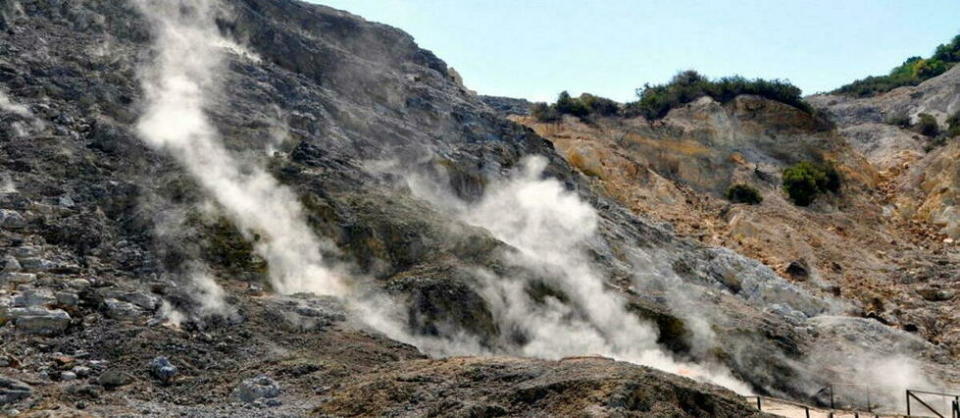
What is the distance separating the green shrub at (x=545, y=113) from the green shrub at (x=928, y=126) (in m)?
17.2

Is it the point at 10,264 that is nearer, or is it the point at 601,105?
the point at 10,264

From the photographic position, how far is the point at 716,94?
36156 millimetres

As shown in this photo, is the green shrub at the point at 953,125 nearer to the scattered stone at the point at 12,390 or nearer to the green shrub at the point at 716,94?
the green shrub at the point at 716,94

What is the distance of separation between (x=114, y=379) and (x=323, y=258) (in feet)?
19.5

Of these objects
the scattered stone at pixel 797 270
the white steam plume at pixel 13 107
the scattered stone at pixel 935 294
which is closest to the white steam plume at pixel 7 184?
the white steam plume at pixel 13 107

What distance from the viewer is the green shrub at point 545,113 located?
3484 centimetres

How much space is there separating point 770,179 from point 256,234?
21.5 m

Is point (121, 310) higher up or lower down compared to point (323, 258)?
lower down

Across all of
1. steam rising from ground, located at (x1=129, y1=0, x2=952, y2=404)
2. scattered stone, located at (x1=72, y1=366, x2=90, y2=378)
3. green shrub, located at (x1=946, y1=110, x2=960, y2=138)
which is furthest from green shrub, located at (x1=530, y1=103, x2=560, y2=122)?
scattered stone, located at (x1=72, y1=366, x2=90, y2=378)

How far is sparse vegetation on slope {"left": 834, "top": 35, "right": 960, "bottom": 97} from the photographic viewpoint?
174 feet

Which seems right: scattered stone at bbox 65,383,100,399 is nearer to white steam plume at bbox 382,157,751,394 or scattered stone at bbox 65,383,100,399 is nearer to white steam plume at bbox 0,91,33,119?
white steam plume at bbox 382,157,751,394

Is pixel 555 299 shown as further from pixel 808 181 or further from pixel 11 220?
pixel 808 181

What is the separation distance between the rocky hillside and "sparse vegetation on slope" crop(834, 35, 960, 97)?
3314 cm

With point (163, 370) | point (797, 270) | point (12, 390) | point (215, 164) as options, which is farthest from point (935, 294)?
point (12, 390)
